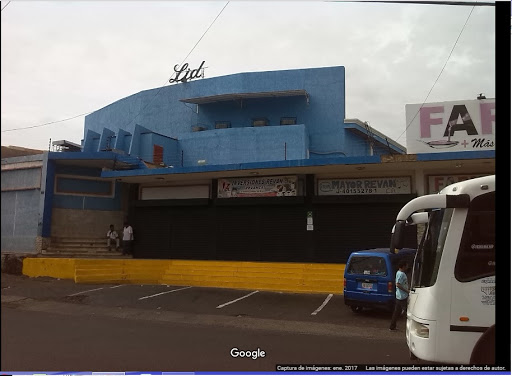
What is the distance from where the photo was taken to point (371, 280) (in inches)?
356

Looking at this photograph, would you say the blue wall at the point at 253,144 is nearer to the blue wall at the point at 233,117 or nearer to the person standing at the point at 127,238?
the blue wall at the point at 233,117

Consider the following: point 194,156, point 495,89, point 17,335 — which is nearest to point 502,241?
point 495,89

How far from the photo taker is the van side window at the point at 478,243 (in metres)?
3.84

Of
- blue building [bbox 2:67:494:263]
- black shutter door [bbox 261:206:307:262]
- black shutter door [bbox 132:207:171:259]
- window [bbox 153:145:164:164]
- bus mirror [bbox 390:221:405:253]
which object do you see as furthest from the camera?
window [bbox 153:145:164:164]

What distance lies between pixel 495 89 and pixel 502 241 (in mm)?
1725

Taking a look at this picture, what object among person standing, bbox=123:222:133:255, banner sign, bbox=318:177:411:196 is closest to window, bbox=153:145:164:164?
person standing, bbox=123:222:133:255

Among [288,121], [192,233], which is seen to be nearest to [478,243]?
[192,233]

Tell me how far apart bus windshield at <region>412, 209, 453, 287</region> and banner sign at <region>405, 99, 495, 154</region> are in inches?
261

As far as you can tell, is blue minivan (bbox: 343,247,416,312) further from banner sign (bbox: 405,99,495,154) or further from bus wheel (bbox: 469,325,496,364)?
bus wheel (bbox: 469,325,496,364)

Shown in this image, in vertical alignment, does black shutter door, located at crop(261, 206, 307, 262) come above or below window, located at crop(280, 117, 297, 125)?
below

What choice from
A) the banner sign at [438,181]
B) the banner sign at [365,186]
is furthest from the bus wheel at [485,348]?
the banner sign at [365,186]

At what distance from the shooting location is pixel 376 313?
373 inches

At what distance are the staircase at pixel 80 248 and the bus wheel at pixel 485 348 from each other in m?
14.5

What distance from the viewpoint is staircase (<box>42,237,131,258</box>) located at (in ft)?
49.6
